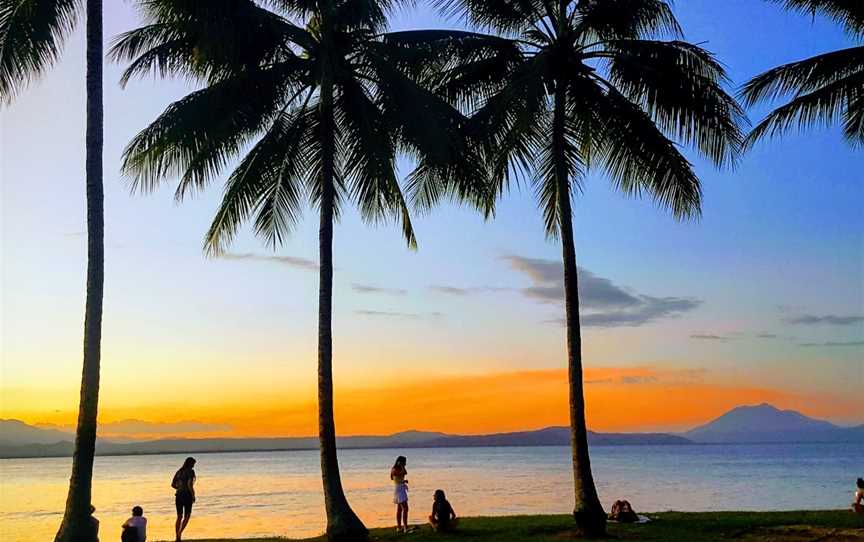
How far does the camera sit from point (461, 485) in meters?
62.4

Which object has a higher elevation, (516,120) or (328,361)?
(516,120)

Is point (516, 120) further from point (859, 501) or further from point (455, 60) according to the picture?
point (859, 501)

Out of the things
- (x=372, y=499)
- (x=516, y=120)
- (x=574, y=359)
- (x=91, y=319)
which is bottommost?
(x=372, y=499)

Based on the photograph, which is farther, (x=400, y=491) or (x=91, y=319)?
(x=400, y=491)

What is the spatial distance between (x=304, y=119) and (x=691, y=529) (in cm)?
1201

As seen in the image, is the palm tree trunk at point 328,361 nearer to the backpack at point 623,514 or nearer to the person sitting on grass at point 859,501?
the backpack at point 623,514

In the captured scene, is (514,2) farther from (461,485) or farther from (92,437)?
(461,485)

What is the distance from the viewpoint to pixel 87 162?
684 inches

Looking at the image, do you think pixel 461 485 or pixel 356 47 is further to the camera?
pixel 461 485

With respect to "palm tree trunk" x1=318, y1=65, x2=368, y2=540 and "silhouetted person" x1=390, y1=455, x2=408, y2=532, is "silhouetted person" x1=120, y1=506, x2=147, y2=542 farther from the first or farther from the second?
"silhouetted person" x1=390, y1=455, x2=408, y2=532

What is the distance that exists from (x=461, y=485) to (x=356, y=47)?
46.8 meters

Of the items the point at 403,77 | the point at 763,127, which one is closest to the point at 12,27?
the point at 403,77

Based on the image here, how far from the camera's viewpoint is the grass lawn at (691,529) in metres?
17.8

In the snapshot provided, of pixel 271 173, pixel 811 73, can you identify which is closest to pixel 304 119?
pixel 271 173
